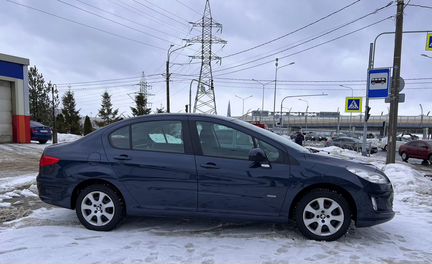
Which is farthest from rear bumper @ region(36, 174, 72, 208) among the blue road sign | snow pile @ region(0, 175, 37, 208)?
the blue road sign

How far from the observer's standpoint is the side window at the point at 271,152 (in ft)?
14.0

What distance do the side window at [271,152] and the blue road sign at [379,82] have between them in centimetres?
931

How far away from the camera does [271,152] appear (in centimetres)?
430

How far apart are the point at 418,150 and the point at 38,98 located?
39.9 meters

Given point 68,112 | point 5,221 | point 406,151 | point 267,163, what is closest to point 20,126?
point 5,221

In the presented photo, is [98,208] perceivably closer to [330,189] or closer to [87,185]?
[87,185]

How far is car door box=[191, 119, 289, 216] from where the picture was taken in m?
4.18

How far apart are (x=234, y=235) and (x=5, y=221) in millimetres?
3352

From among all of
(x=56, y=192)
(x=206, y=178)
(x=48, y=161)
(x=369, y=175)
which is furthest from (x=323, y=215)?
(x=48, y=161)

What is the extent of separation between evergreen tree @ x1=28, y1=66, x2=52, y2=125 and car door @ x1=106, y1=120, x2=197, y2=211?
135 feet

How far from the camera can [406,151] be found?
20250 millimetres

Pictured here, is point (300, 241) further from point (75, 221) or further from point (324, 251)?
point (75, 221)

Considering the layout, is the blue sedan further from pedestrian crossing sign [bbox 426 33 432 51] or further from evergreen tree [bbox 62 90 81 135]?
evergreen tree [bbox 62 90 81 135]

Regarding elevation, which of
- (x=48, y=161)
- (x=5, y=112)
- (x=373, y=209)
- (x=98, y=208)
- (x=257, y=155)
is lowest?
(x=98, y=208)
